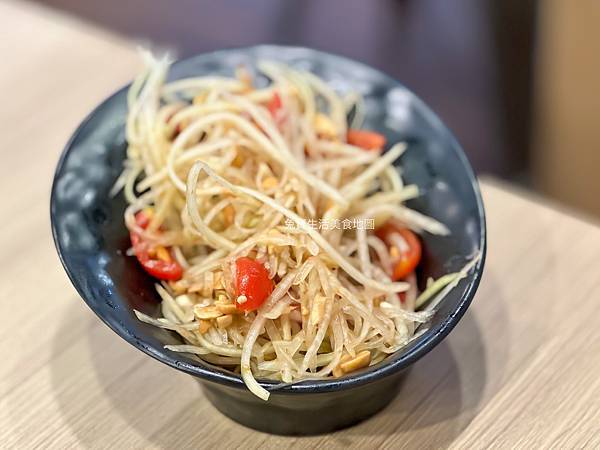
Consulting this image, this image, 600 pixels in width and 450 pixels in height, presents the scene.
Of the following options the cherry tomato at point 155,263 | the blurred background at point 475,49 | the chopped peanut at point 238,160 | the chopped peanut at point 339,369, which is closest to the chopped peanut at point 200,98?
the chopped peanut at point 238,160

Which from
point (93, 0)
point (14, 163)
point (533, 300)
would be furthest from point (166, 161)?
point (93, 0)

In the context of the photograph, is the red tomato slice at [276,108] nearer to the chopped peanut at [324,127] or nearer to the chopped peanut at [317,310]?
the chopped peanut at [324,127]

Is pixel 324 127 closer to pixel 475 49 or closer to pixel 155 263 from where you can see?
pixel 155 263

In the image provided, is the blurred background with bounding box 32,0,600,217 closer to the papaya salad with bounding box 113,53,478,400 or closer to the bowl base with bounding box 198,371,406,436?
the papaya salad with bounding box 113,53,478,400

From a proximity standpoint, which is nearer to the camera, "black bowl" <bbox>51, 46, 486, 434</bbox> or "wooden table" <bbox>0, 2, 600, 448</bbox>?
"black bowl" <bbox>51, 46, 486, 434</bbox>

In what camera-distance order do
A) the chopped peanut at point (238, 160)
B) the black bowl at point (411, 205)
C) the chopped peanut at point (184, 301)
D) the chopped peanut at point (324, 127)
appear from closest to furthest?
1. the black bowl at point (411, 205)
2. the chopped peanut at point (184, 301)
3. the chopped peanut at point (238, 160)
4. the chopped peanut at point (324, 127)

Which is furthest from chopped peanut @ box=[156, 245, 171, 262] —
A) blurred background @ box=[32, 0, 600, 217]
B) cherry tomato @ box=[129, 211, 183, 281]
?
blurred background @ box=[32, 0, 600, 217]

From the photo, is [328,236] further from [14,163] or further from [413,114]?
[14,163]
